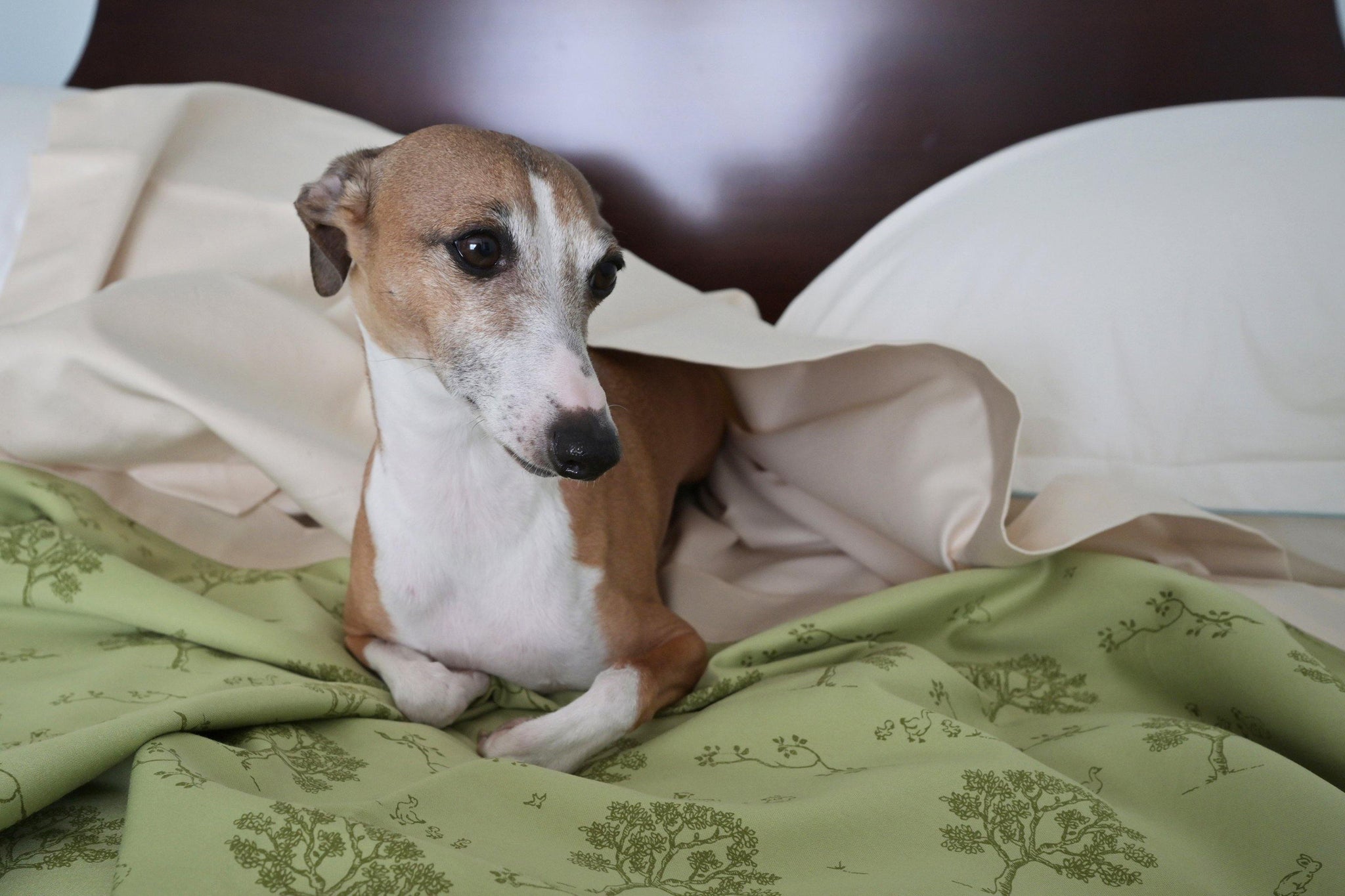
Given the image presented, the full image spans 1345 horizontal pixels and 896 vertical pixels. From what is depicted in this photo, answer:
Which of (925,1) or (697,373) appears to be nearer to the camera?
(697,373)

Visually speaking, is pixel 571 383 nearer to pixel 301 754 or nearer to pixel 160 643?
pixel 301 754

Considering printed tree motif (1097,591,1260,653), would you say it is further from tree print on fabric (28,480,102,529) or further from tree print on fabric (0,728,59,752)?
tree print on fabric (28,480,102,529)

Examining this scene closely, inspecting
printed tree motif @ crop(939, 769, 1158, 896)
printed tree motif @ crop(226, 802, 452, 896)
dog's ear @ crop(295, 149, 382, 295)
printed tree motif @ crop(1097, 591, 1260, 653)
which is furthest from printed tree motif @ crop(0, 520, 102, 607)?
printed tree motif @ crop(1097, 591, 1260, 653)

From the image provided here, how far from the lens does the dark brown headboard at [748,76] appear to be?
227 cm

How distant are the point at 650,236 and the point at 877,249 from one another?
619mm

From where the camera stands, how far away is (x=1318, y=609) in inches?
59.5

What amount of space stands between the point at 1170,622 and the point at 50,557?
1.65 meters

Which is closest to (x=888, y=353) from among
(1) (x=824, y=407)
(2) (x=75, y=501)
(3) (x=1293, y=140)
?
(1) (x=824, y=407)

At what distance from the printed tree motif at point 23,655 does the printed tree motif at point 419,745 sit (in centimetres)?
50

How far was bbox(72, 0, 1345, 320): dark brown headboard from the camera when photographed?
89.4 inches

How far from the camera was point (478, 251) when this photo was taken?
4.09 feet

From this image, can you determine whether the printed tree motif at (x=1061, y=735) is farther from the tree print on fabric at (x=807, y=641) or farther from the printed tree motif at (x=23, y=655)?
the printed tree motif at (x=23, y=655)

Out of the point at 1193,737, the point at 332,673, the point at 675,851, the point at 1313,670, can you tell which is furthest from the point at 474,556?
the point at 1313,670

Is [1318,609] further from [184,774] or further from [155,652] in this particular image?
[155,652]
